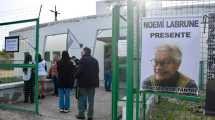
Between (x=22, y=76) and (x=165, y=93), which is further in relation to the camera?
(x=22, y=76)

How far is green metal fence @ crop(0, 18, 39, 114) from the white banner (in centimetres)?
492

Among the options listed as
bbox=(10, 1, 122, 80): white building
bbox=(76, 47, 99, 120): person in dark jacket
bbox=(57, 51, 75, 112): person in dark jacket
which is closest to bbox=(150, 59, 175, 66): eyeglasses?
bbox=(76, 47, 99, 120): person in dark jacket

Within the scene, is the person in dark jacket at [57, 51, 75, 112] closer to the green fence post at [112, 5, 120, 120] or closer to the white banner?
the green fence post at [112, 5, 120, 120]

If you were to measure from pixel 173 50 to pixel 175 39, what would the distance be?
0.14m

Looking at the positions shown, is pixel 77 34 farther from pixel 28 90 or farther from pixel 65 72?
pixel 65 72

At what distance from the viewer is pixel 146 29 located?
183 inches

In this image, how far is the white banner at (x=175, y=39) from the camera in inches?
173

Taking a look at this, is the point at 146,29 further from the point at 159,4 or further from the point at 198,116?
the point at 198,116

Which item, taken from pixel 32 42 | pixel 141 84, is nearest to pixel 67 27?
pixel 32 42

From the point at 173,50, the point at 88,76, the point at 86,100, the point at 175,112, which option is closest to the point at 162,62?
the point at 173,50

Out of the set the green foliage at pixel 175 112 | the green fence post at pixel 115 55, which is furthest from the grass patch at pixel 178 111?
the green fence post at pixel 115 55

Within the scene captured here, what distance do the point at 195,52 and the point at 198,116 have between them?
2512mm

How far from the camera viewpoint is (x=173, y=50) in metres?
4.50

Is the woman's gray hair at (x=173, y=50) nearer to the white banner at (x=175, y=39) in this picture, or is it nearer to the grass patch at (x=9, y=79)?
the white banner at (x=175, y=39)
